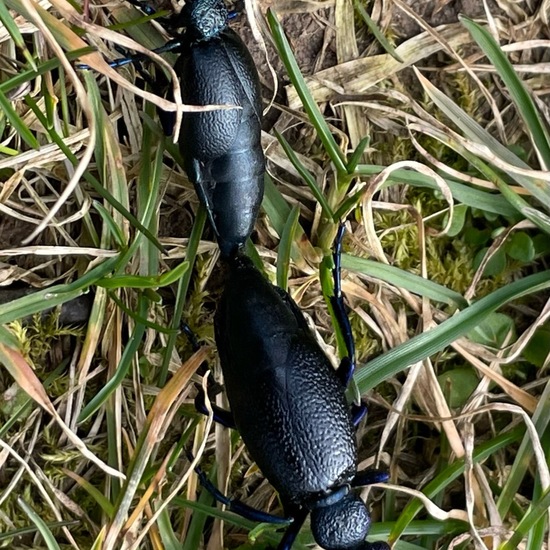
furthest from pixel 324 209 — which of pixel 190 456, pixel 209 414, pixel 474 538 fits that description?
pixel 474 538

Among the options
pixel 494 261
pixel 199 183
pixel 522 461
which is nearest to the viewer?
pixel 199 183

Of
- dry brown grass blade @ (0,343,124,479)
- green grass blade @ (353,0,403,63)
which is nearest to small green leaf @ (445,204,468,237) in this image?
green grass blade @ (353,0,403,63)

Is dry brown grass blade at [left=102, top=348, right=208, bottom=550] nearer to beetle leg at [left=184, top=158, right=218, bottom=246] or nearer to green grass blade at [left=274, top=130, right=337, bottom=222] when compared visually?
beetle leg at [left=184, top=158, right=218, bottom=246]

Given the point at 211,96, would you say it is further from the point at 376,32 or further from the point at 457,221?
the point at 457,221

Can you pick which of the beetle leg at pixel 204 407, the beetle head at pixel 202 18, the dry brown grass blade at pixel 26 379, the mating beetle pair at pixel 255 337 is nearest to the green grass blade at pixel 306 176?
the mating beetle pair at pixel 255 337

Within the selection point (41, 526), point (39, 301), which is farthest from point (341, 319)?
point (41, 526)

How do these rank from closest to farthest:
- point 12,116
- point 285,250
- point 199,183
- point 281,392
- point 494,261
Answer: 1. point 12,116
2. point 281,392
3. point 199,183
4. point 285,250
5. point 494,261

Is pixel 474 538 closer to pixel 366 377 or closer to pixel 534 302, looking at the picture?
pixel 366 377
